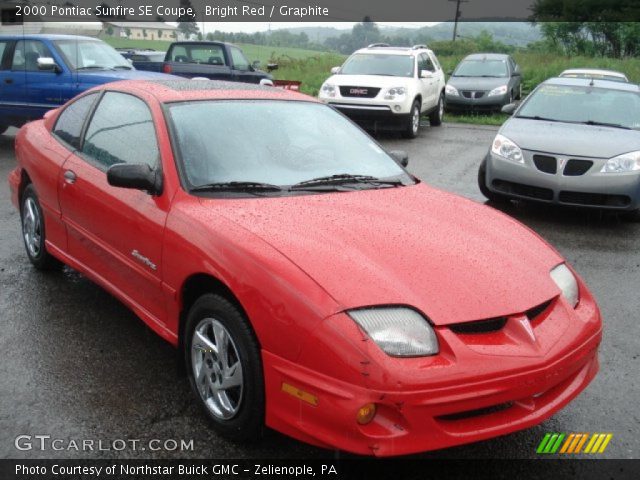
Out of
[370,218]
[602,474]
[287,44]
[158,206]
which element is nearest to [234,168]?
[158,206]

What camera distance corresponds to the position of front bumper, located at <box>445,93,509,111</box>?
17156 millimetres

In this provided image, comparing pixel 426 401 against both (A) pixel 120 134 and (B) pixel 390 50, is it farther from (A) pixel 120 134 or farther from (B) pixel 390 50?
(B) pixel 390 50

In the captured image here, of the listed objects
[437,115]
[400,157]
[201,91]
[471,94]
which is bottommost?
[437,115]

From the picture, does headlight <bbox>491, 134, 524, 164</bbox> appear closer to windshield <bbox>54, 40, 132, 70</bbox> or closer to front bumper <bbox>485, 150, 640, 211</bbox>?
front bumper <bbox>485, 150, 640, 211</bbox>

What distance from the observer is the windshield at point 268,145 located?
3.55m

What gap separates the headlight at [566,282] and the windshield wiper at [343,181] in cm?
109

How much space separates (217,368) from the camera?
3037 millimetres

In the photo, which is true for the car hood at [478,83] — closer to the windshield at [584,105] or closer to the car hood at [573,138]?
the windshield at [584,105]

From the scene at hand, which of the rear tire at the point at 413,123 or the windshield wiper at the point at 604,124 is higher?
the windshield wiper at the point at 604,124

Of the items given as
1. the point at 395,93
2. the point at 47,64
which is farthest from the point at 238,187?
the point at 395,93

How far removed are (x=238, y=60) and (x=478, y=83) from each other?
6144mm

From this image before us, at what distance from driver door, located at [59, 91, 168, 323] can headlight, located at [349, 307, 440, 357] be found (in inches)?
50.0

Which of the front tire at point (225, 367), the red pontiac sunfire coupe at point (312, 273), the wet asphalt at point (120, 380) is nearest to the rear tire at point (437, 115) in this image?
the wet asphalt at point (120, 380)

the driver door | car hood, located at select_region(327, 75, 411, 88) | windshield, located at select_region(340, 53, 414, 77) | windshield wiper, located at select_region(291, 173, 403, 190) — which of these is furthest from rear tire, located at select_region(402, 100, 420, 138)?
windshield wiper, located at select_region(291, 173, 403, 190)
